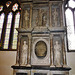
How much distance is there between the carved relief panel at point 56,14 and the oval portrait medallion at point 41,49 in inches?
45.3

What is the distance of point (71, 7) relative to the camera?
6.89 meters

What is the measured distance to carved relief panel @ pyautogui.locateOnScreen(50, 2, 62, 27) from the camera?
19.3 feet

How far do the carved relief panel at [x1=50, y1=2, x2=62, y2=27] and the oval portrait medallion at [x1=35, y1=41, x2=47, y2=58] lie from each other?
115 cm

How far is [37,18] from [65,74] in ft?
10.5

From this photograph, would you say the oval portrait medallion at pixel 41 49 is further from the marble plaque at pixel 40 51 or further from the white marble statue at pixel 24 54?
the white marble statue at pixel 24 54

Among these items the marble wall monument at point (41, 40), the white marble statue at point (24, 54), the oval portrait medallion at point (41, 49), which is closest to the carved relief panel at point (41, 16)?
the marble wall monument at point (41, 40)

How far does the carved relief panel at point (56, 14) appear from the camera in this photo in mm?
5888

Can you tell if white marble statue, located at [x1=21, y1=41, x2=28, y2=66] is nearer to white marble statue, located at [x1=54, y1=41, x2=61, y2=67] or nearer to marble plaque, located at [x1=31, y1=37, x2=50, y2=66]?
marble plaque, located at [x1=31, y1=37, x2=50, y2=66]

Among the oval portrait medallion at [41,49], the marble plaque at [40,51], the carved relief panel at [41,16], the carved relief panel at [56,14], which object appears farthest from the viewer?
the carved relief panel at [41,16]

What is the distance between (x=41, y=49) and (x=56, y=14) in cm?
208

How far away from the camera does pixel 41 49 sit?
18.0ft

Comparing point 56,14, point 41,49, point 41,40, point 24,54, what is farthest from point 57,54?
point 56,14

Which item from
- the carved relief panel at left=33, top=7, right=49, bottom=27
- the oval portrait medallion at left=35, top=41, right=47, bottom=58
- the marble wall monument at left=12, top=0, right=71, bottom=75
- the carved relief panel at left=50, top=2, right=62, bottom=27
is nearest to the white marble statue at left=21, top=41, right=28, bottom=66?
the marble wall monument at left=12, top=0, right=71, bottom=75

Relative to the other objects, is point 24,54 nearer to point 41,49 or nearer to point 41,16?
point 41,49
